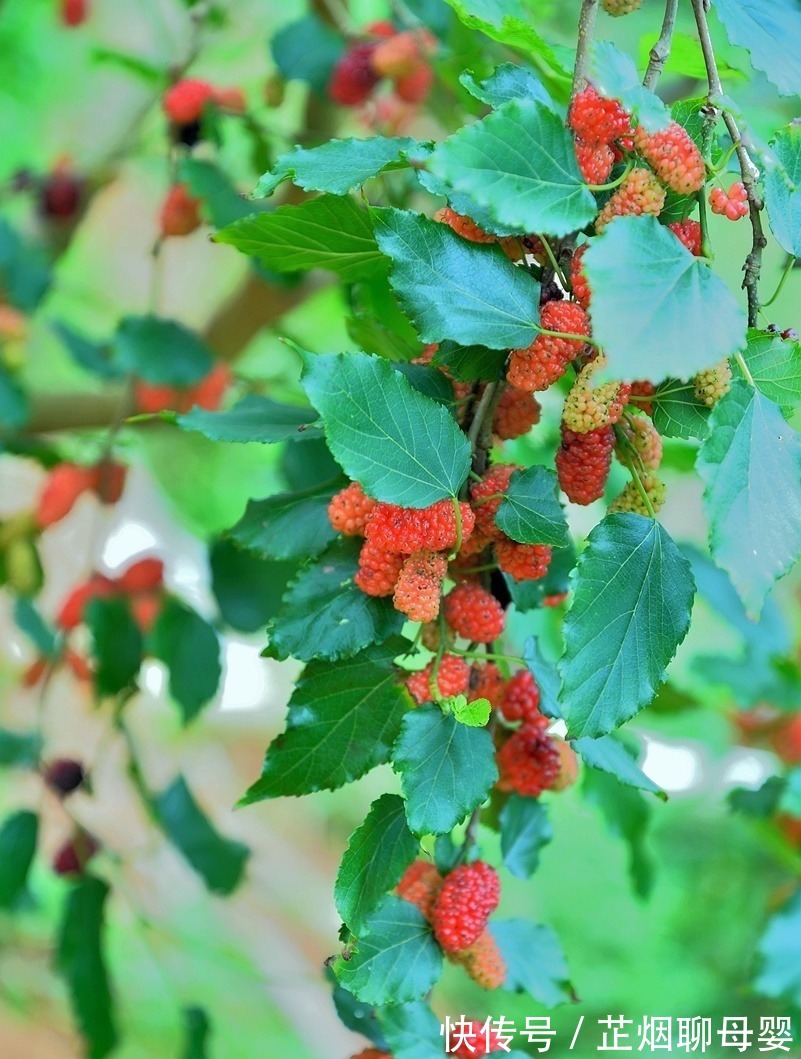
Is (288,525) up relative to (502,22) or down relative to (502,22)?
down

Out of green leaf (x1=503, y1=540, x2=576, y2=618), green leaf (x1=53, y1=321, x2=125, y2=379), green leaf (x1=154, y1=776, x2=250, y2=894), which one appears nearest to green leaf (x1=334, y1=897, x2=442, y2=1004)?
green leaf (x1=503, y1=540, x2=576, y2=618)

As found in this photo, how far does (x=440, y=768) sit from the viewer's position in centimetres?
33

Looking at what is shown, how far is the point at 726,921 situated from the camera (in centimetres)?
A: 137

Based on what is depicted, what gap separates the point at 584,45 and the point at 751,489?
6.2 inches

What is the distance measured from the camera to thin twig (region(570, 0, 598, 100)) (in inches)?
13.1

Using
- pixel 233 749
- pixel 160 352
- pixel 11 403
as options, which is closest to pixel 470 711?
pixel 160 352

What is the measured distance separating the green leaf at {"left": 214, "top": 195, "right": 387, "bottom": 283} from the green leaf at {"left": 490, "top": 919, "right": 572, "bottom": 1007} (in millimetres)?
267

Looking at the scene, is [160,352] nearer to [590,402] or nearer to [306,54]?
[306,54]

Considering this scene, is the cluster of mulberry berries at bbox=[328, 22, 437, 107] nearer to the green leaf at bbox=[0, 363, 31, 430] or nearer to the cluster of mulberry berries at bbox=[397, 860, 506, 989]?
the green leaf at bbox=[0, 363, 31, 430]

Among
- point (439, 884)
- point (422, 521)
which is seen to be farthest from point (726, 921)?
point (422, 521)

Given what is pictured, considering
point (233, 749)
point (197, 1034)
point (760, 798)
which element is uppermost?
point (760, 798)

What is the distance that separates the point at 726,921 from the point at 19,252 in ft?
3.79

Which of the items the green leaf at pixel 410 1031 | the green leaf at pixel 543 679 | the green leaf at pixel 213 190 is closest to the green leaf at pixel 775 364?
the green leaf at pixel 543 679

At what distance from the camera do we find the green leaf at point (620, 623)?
1.01ft
